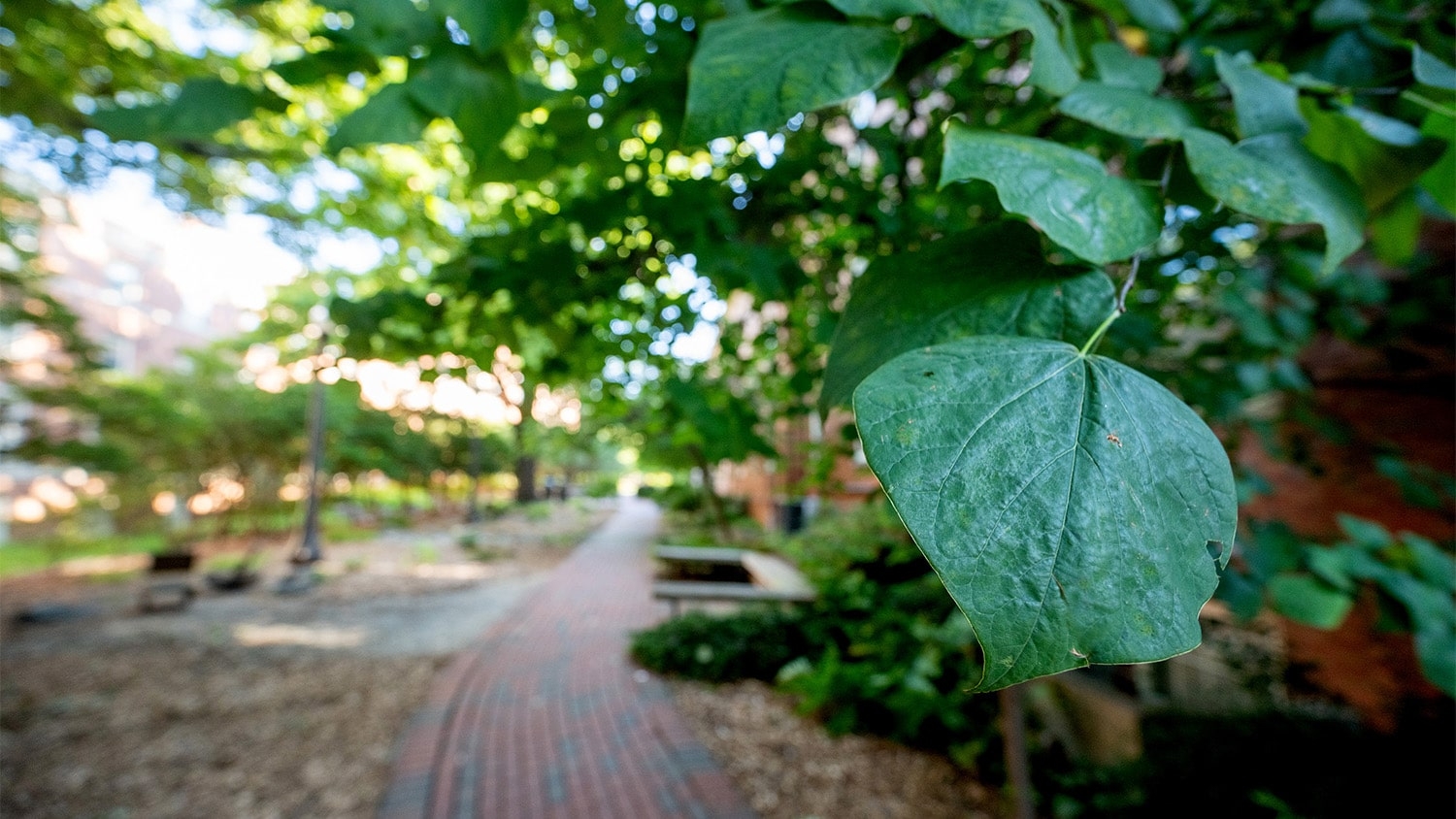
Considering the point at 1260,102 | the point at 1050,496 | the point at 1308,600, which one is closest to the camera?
the point at 1050,496

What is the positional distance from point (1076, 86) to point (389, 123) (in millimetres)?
995

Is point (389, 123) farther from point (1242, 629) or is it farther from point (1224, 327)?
point (1242, 629)

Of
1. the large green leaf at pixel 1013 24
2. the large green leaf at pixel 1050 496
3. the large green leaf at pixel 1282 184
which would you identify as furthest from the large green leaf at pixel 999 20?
the large green leaf at pixel 1050 496

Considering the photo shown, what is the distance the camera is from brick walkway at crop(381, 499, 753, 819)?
11.7ft

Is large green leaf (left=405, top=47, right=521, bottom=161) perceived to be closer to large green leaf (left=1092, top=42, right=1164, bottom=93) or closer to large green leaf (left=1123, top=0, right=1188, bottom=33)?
large green leaf (left=1092, top=42, right=1164, bottom=93)

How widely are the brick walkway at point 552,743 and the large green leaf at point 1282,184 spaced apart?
3.80 metres

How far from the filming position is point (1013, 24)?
56 cm

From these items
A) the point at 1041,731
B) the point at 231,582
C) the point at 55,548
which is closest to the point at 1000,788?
the point at 1041,731

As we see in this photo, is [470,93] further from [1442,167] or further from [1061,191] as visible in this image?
[1442,167]

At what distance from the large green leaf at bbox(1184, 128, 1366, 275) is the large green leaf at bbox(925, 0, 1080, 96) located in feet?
0.48

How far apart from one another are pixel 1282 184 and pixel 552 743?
4889mm

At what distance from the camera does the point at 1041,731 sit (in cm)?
→ 414

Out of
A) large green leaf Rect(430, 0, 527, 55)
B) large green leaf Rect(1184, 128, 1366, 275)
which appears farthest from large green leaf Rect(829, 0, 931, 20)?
large green leaf Rect(430, 0, 527, 55)

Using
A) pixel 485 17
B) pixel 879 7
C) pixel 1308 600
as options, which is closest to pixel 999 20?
pixel 879 7
